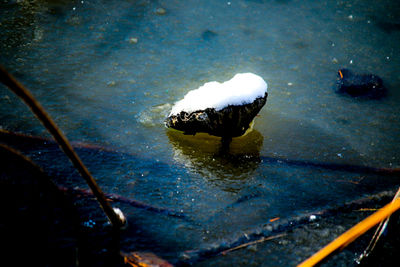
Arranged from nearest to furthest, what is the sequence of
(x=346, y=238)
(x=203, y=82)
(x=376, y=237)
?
(x=346, y=238), (x=376, y=237), (x=203, y=82)

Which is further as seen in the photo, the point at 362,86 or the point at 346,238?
the point at 362,86

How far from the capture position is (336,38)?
3.96 meters

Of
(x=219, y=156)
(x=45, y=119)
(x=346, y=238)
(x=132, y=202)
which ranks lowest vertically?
(x=132, y=202)

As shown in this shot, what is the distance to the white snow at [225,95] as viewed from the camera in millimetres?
2299

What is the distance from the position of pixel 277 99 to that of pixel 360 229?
1.90m

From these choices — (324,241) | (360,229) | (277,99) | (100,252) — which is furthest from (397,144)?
(100,252)

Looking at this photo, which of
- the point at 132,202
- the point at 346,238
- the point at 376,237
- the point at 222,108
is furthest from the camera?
the point at 222,108

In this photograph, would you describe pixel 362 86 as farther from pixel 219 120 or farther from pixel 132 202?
pixel 132 202

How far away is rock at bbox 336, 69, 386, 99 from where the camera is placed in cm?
Answer: 317

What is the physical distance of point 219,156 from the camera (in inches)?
Result: 92.6

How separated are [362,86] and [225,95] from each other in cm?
186

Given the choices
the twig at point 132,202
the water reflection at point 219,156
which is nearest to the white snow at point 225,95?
the water reflection at point 219,156

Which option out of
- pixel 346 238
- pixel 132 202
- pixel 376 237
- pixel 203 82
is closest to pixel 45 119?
pixel 132 202

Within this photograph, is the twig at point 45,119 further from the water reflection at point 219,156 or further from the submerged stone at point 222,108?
the submerged stone at point 222,108
